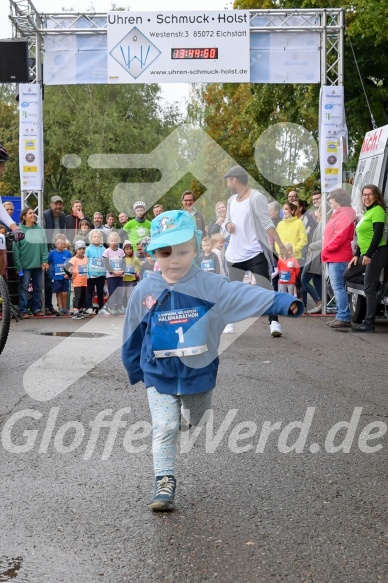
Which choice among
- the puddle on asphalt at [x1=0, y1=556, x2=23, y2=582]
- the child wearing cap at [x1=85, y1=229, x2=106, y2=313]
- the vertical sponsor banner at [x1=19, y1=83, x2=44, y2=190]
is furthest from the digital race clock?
the puddle on asphalt at [x1=0, y1=556, x2=23, y2=582]

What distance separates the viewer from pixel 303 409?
6.75 m

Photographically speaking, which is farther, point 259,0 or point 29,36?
point 259,0

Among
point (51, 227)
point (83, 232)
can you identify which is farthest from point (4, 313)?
point (83, 232)

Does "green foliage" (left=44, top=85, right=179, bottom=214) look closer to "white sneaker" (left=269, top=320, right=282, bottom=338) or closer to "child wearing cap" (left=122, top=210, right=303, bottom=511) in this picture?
"white sneaker" (left=269, top=320, right=282, bottom=338)

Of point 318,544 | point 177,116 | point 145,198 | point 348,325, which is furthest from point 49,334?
point 177,116

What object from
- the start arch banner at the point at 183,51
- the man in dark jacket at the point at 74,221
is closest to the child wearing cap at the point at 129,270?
the man in dark jacket at the point at 74,221

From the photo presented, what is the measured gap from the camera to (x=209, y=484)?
482 centimetres

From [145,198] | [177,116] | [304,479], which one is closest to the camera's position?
[304,479]

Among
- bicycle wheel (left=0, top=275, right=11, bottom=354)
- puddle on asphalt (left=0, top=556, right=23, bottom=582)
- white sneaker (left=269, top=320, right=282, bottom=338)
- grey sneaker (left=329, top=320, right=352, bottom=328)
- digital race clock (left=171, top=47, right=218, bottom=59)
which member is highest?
digital race clock (left=171, top=47, right=218, bottom=59)

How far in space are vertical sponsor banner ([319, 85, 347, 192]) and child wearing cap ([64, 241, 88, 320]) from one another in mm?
4172

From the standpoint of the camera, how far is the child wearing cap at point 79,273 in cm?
1546

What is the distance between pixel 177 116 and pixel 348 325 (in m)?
40.6

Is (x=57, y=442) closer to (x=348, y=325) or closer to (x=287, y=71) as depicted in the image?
(x=348, y=325)

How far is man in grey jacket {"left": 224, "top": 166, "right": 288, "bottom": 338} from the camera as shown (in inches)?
440
